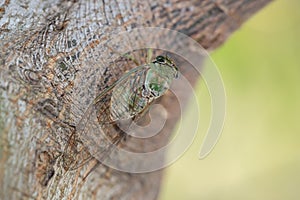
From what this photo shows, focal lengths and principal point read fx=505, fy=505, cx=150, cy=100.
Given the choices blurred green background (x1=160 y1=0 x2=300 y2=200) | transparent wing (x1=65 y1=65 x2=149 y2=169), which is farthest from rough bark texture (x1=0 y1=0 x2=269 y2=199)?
blurred green background (x1=160 y1=0 x2=300 y2=200)

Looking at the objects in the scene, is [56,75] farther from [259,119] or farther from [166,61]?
[259,119]

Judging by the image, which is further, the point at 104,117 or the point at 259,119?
the point at 259,119

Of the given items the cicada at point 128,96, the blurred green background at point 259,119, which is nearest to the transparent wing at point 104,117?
the cicada at point 128,96

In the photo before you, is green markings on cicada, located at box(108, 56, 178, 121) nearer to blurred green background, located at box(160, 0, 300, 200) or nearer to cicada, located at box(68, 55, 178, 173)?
cicada, located at box(68, 55, 178, 173)

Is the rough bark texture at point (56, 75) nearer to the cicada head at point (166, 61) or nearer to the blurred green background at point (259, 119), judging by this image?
the cicada head at point (166, 61)

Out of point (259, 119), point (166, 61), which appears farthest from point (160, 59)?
point (259, 119)

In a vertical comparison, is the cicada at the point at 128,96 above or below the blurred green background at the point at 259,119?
below
